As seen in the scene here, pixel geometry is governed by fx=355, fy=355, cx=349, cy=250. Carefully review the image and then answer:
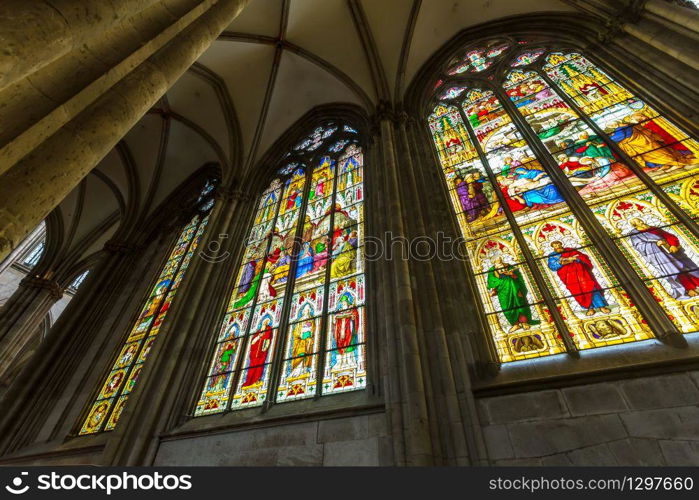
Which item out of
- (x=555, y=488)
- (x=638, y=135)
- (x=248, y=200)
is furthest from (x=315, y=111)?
(x=555, y=488)

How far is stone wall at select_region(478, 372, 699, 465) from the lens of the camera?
8.49 feet

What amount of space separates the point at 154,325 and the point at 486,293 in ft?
21.2

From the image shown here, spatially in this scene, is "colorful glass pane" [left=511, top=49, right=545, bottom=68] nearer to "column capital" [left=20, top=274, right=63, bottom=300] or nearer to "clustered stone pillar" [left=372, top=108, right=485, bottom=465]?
"clustered stone pillar" [left=372, top=108, right=485, bottom=465]

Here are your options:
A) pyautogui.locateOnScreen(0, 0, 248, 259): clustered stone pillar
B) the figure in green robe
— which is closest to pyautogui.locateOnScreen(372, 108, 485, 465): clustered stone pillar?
the figure in green robe

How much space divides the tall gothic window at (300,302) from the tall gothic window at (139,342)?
4.69ft

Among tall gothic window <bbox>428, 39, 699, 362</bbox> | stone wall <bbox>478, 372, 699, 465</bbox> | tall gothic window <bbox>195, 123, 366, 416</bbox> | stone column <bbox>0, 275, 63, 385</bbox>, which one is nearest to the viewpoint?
stone wall <bbox>478, 372, 699, 465</bbox>

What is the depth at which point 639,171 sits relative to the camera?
427cm

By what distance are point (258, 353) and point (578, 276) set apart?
13.9 ft

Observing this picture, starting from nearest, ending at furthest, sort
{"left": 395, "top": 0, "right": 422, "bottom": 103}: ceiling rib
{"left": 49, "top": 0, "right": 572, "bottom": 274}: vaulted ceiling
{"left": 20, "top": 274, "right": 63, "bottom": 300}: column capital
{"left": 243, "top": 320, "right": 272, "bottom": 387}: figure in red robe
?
{"left": 243, "top": 320, "right": 272, "bottom": 387}: figure in red robe, {"left": 395, "top": 0, "right": 422, "bottom": 103}: ceiling rib, {"left": 49, "top": 0, "right": 572, "bottom": 274}: vaulted ceiling, {"left": 20, "top": 274, "right": 63, "bottom": 300}: column capital

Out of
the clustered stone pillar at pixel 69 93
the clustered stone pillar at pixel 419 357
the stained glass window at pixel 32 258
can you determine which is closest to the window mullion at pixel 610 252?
the clustered stone pillar at pixel 419 357

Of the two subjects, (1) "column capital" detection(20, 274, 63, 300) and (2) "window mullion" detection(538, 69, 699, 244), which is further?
(1) "column capital" detection(20, 274, 63, 300)

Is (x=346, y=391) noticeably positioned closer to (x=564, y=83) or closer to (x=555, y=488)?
(x=555, y=488)

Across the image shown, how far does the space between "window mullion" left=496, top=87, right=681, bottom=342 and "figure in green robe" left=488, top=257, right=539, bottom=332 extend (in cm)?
89

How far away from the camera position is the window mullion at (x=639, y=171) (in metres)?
3.64
